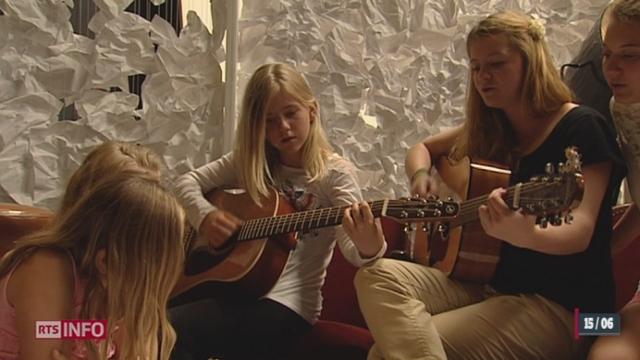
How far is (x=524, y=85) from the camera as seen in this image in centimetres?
144

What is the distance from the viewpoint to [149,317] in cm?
117

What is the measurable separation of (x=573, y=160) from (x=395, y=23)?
1.20 metres

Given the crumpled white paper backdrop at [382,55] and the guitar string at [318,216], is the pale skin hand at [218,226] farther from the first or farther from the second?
the crumpled white paper backdrop at [382,55]

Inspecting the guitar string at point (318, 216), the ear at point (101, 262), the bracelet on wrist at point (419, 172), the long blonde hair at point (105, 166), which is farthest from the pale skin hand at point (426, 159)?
the ear at point (101, 262)

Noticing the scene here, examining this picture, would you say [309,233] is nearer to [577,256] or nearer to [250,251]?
[250,251]

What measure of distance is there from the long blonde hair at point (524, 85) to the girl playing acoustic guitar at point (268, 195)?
0.36m

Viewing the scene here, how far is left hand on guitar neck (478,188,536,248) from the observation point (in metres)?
1.25

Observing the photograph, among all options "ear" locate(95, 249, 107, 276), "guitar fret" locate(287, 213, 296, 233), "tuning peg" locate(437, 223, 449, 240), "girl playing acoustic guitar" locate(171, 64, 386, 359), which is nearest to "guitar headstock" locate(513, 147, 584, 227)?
"tuning peg" locate(437, 223, 449, 240)

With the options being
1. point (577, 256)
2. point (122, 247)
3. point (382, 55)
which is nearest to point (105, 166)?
point (122, 247)

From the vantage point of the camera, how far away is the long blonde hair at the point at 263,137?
1.77m

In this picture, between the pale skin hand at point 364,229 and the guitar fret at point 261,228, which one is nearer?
the pale skin hand at point 364,229

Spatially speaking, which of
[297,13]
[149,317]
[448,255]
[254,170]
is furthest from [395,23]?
[149,317]

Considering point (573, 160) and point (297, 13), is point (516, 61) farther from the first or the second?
point (297, 13)

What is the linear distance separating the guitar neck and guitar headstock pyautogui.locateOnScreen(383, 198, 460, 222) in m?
0.03
